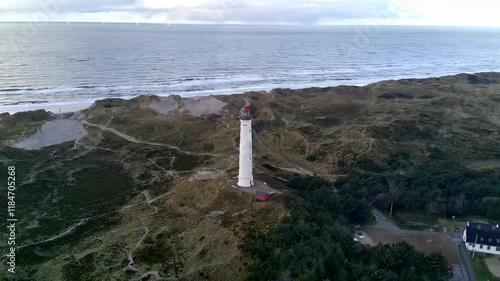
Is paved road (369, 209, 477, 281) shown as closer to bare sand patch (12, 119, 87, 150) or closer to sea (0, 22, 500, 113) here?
bare sand patch (12, 119, 87, 150)

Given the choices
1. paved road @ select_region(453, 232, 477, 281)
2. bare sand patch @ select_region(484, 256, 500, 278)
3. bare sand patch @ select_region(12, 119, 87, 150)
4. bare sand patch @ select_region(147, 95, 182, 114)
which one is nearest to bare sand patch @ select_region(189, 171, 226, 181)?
paved road @ select_region(453, 232, 477, 281)

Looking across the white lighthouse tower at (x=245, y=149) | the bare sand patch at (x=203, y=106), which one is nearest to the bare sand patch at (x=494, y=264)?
the white lighthouse tower at (x=245, y=149)

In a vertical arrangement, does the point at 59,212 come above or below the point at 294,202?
below

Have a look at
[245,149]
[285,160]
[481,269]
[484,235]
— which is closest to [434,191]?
[484,235]

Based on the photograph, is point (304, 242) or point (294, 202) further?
point (294, 202)

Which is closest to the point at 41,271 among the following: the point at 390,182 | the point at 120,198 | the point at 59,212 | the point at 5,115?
the point at 59,212

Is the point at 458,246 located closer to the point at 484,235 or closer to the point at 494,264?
the point at 484,235

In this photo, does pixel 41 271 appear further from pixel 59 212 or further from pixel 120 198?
pixel 120 198
